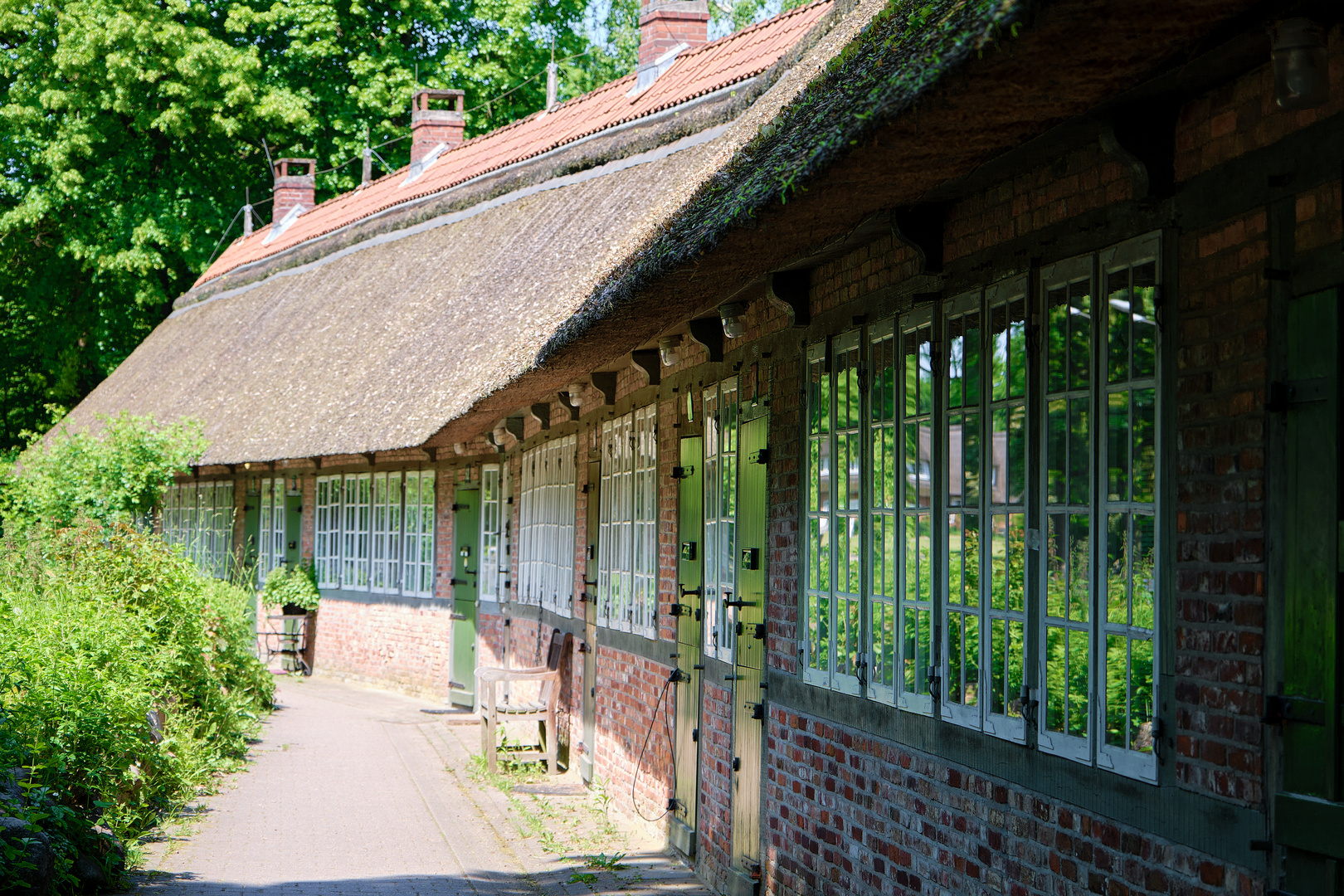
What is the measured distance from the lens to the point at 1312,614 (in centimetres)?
304

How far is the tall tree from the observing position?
2634 cm

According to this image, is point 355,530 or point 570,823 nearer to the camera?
point 570,823

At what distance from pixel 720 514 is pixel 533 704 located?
177 inches

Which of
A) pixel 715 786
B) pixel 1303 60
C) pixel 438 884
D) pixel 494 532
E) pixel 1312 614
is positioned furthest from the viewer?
pixel 494 532

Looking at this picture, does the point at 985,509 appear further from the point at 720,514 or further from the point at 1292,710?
the point at 720,514

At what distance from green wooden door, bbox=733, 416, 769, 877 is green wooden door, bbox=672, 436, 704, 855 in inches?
31.6

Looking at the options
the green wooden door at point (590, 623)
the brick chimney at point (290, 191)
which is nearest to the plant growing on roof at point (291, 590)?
the green wooden door at point (590, 623)

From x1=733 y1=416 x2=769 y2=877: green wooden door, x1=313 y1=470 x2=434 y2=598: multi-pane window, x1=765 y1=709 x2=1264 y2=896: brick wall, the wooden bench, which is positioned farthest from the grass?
x1=313 y1=470 x2=434 y2=598: multi-pane window

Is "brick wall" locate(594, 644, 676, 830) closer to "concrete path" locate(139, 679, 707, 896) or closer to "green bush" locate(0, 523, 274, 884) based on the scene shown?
"concrete path" locate(139, 679, 707, 896)

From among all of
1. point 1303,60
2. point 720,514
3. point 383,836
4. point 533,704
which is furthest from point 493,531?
point 1303,60

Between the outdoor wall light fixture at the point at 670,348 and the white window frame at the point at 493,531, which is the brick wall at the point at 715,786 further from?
the white window frame at the point at 493,531

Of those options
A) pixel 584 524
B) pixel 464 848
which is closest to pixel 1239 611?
pixel 464 848

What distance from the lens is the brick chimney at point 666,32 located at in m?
16.1

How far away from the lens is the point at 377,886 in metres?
7.48
